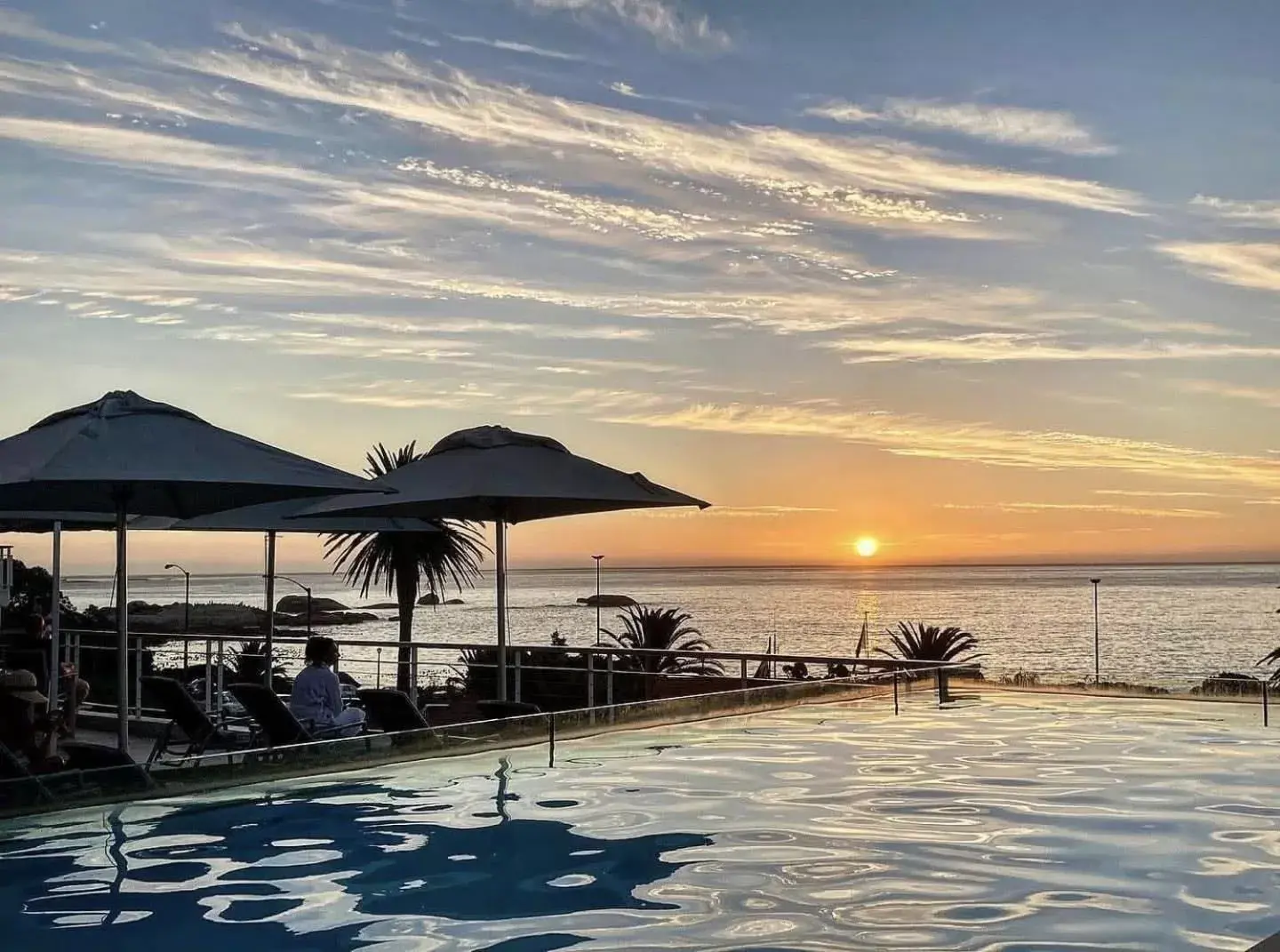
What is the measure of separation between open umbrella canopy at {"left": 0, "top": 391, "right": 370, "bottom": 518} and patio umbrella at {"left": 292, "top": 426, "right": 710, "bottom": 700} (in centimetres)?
157

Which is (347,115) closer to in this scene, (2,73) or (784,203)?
(2,73)

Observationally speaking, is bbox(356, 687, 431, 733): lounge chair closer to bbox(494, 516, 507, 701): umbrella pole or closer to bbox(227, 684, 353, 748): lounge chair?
bbox(227, 684, 353, 748): lounge chair

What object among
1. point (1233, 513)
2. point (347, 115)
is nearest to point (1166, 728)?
point (347, 115)

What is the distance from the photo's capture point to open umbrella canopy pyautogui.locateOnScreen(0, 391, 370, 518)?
20.7ft

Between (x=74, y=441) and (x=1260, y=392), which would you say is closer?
(x=74, y=441)

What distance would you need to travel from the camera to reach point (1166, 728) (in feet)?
31.6

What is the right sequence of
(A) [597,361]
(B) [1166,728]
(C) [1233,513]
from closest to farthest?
(B) [1166,728], (A) [597,361], (C) [1233,513]

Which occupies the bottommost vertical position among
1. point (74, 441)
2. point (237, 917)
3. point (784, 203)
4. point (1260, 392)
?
point (237, 917)

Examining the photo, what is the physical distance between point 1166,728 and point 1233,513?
2338cm

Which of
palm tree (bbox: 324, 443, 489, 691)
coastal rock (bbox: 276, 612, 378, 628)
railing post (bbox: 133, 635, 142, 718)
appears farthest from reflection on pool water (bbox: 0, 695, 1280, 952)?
coastal rock (bbox: 276, 612, 378, 628)

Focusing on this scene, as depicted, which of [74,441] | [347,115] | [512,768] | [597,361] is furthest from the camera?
[597,361]

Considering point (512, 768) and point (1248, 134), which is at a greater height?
point (1248, 134)

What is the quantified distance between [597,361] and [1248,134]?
886 cm

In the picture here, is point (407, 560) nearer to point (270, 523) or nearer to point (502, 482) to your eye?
point (270, 523)
